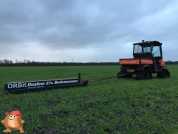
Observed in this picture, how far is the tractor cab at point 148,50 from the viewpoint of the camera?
15.2 meters

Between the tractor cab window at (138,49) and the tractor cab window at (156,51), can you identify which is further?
the tractor cab window at (138,49)

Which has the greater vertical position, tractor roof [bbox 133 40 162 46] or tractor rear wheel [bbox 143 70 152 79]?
tractor roof [bbox 133 40 162 46]

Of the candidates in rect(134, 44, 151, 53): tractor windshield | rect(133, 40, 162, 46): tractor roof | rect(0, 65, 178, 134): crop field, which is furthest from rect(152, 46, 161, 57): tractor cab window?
rect(0, 65, 178, 134): crop field

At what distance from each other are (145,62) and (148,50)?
1373 millimetres

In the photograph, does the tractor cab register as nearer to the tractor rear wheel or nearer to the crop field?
the tractor rear wheel

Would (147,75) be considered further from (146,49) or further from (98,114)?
(98,114)

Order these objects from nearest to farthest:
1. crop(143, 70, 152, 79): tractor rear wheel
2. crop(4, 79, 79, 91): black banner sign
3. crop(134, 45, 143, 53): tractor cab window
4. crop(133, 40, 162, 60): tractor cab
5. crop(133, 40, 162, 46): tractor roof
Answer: crop(4, 79, 79, 91): black banner sign → crop(143, 70, 152, 79): tractor rear wheel → crop(133, 40, 162, 46): tractor roof → crop(133, 40, 162, 60): tractor cab → crop(134, 45, 143, 53): tractor cab window

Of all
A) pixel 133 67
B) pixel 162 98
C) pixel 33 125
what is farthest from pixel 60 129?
pixel 133 67

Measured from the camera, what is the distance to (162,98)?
7578mm

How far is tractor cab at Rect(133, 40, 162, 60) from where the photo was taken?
15188 mm

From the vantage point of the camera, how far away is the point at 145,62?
1434 centimetres

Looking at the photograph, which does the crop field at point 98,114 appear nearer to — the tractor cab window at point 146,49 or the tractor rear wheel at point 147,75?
the tractor rear wheel at point 147,75

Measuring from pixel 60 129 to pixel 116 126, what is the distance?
126 cm

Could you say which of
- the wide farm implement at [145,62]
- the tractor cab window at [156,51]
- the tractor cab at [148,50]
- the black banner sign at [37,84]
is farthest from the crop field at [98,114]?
the tractor cab window at [156,51]
